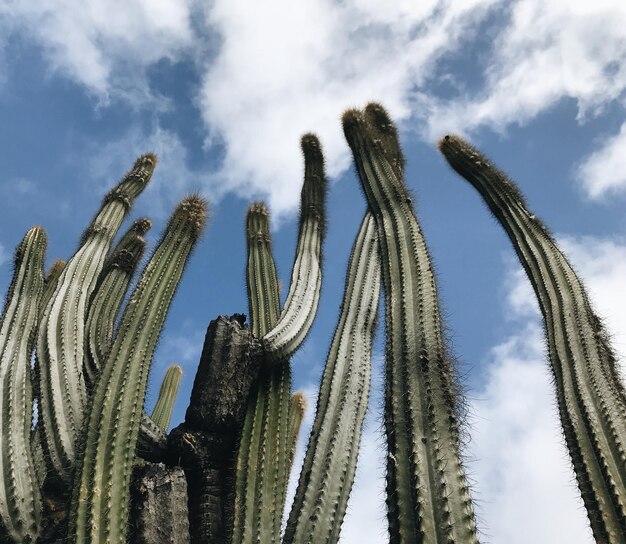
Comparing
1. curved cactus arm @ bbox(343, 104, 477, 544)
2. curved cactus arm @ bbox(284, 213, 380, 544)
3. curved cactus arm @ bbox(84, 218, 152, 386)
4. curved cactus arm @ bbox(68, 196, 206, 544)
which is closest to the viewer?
curved cactus arm @ bbox(343, 104, 477, 544)

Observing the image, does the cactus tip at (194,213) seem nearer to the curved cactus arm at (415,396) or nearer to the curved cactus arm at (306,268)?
the curved cactus arm at (306,268)

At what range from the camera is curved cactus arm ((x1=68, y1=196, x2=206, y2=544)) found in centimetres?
408

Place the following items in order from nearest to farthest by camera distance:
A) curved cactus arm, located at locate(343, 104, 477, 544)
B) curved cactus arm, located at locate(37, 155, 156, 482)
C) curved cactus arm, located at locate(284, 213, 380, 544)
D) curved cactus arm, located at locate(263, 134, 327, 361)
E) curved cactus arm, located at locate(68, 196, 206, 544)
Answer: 1. curved cactus arm, located at locate(343, 104, 477, 544)
2. curved cactus arm, located at locate(68, 196, 206, 544)
3. curved cactus arm, located at locate(284, 213, 380, 544)
4. curved cactus arm, located at locate(37, 155, 156, 482)
5. curved cactus arm, located at locate(263, 134, 327, 361)

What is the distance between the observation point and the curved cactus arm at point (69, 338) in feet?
17.0

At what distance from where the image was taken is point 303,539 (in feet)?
13.8

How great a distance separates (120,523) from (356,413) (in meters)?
2.01

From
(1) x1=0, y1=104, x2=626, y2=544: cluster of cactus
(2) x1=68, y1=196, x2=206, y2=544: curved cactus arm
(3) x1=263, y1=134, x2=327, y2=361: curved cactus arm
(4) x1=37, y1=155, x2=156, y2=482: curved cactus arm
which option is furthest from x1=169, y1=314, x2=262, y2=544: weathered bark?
(4) x1=37, y1=155, x2=156, y2=482: curved cactus arm

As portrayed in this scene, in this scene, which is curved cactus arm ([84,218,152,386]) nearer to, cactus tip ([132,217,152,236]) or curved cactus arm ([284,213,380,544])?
cactus tip ([132,217,152,236])

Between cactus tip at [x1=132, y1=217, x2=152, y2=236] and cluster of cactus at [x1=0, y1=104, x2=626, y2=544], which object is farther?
cactus tip at [x1=132, y1=217, x2=152, y2=236]

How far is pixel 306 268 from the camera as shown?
7.09 metres

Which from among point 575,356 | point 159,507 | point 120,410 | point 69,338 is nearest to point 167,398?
point 69,338

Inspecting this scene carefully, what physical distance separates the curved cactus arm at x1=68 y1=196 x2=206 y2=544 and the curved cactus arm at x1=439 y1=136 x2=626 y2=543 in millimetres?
2890

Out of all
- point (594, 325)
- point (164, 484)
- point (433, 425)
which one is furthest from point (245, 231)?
point (433, 425)

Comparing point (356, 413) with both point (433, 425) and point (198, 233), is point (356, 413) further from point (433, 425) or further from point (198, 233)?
point (198, 233)
